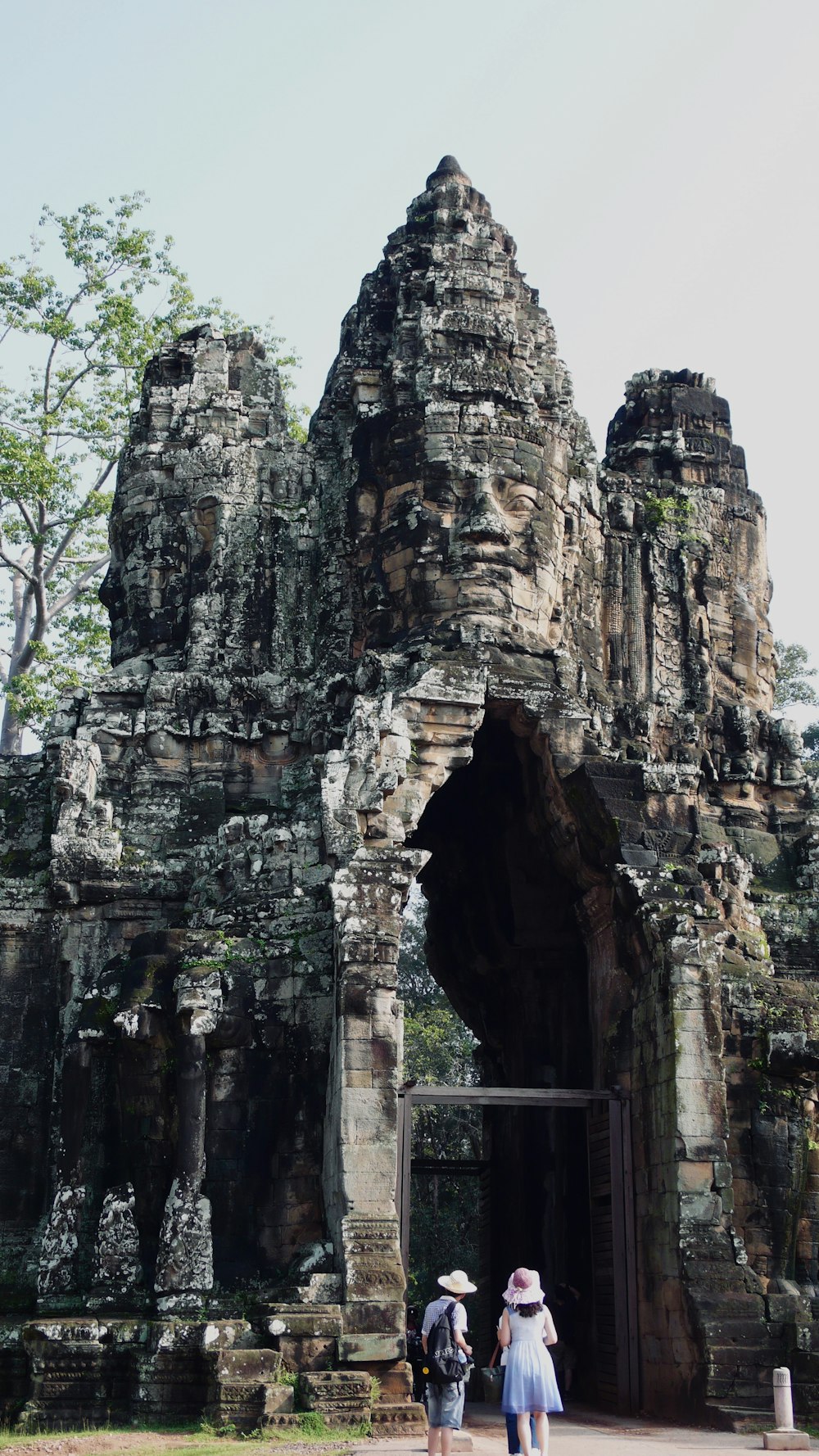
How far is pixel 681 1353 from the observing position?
1639 centimetres

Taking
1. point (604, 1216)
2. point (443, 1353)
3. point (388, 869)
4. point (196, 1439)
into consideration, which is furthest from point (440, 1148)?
point (443, 1353)

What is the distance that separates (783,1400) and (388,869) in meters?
6.00

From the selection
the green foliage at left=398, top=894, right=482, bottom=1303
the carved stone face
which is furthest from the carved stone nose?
the green foliage at left=398, top=894, right=482, bottom=1303

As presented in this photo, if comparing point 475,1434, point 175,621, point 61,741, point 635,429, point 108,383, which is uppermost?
point 108,383

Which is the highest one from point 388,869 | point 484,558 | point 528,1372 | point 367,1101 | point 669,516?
point 669,516

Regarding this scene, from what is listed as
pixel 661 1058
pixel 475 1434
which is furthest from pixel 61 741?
pixel 475 1434

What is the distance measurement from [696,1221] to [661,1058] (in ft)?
5.37

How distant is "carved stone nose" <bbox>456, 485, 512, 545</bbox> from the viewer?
2034 centimetres

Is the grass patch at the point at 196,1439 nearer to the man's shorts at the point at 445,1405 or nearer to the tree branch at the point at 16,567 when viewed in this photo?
the man's shorts at the point at 445,1405

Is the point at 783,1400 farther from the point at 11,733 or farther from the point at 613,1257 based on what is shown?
the point at 11,733

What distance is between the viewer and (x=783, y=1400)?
14.5 meters

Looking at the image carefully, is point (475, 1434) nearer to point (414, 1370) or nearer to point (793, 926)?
point (414, 1370)

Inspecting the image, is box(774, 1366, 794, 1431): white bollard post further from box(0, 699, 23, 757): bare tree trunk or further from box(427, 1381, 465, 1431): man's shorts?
box(0, 699, 23, 757): bare tree trunk

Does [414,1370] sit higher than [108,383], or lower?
lower
